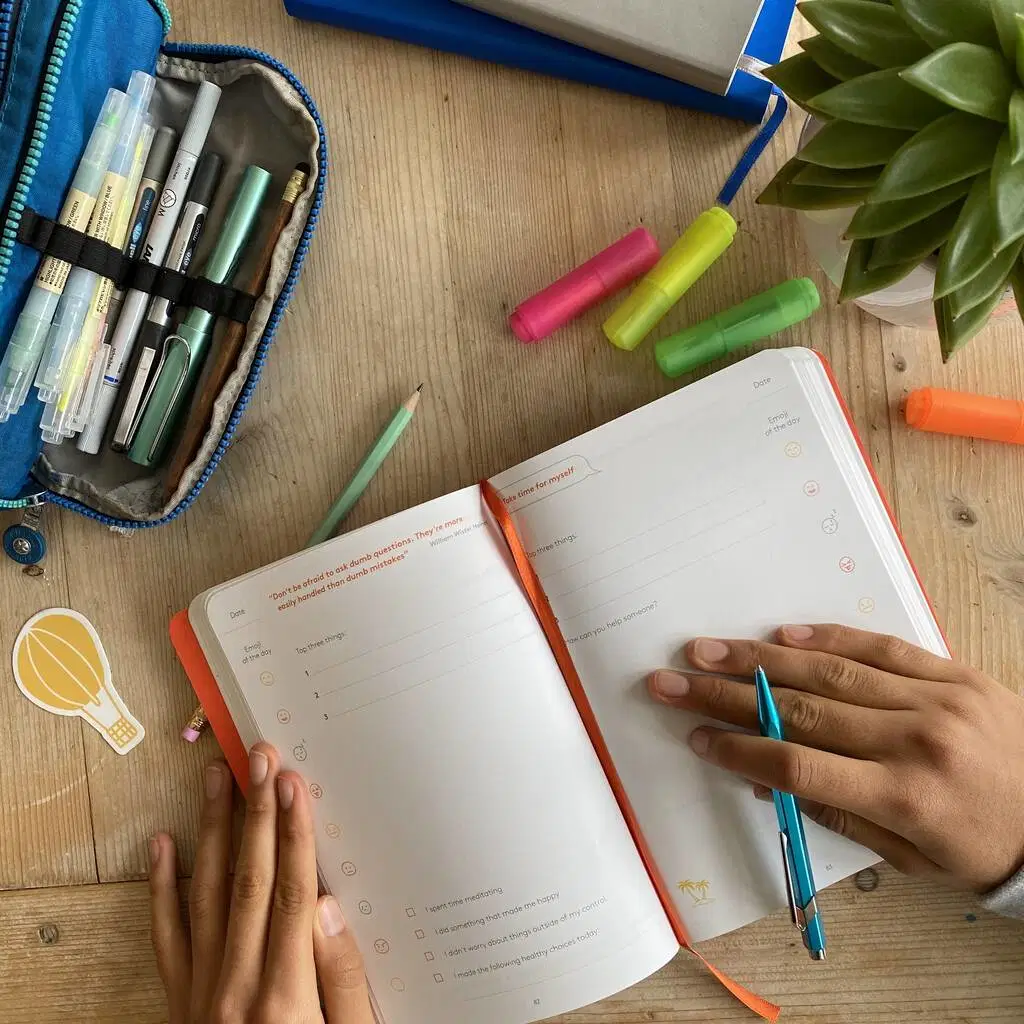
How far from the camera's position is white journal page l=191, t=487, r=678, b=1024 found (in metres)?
0.63

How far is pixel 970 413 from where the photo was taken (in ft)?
2.21

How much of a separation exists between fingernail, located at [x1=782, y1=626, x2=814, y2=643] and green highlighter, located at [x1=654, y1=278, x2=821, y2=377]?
0.69 feet

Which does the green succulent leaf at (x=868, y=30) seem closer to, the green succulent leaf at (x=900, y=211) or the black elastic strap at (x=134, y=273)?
the green succulent leaf at (x=900, y=211)

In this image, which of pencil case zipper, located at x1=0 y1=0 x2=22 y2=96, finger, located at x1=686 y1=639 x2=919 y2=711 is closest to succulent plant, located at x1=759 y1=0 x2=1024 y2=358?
finger, located at x1=686 y1=639 x2=919 y2=711

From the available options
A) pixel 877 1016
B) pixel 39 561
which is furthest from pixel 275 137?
pixel 877 1016

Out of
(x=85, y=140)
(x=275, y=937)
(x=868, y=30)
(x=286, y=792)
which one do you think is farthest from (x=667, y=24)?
(x=275, y=937)

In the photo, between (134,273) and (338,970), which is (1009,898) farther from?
(134,273)

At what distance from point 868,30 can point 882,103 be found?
40 millimetres

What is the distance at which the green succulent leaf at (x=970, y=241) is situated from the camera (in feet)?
1.44

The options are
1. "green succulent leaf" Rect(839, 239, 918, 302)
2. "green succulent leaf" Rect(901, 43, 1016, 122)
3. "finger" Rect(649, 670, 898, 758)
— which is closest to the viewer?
"green succulent leaf" Rect(901, 43, 1016, 122)

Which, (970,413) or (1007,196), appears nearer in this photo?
(1007,196)

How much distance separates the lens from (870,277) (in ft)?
1.66

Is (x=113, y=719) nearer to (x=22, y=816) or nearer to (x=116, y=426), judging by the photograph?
(x=22, y=816)

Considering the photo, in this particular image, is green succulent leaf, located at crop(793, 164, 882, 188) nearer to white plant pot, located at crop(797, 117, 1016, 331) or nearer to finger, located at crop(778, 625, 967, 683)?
white plant pot, located at crop(797, 117, 1016, 331)
